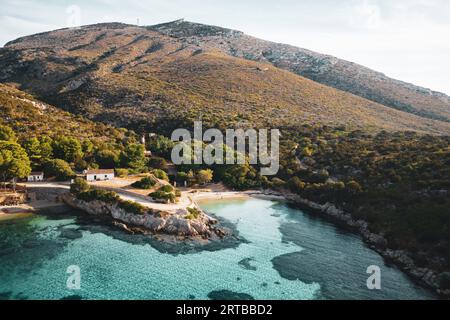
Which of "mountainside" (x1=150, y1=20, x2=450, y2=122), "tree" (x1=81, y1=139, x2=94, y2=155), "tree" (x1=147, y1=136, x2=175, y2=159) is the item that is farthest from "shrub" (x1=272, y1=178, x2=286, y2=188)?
"mountainside" (x1=150, y1=20, x2=450, y2=122)

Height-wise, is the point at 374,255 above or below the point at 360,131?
below

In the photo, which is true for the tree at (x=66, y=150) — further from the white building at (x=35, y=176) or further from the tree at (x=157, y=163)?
the tree at (x=157, y=163)

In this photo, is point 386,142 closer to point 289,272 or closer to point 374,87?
point 289,272

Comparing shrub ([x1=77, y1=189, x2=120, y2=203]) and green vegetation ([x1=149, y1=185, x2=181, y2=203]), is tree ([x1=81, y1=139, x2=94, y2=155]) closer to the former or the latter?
shrub ([x1=77, y1=189, x2=120, y2=203])

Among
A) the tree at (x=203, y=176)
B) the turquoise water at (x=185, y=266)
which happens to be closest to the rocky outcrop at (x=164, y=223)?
the turquoise water at (x=185, y=266)


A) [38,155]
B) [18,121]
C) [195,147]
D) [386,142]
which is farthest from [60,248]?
[386,142]

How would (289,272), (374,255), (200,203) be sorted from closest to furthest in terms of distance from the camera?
(289,272) < (374,255) < (200,203)
